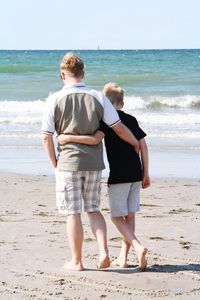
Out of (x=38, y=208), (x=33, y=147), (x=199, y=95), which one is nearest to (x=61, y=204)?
(x=38, y=208)

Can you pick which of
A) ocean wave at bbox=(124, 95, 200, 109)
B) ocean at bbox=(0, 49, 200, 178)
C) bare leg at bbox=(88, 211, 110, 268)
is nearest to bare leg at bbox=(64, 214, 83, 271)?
bare leg at bbox=(88, 211, 110, 268)

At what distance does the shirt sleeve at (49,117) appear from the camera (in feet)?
18.3

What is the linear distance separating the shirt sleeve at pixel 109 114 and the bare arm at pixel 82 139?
0.38ft

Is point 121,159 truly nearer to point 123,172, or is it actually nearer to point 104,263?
point 123,172

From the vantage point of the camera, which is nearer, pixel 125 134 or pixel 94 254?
pixel 125 134

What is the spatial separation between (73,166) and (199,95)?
A: 21479 millimetres

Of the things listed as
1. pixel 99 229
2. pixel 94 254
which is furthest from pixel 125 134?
pixel 94 254

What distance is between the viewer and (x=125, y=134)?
5672 millimetres

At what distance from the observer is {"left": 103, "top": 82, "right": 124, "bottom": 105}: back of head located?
5805 mm

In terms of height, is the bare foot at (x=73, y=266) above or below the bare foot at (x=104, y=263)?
below

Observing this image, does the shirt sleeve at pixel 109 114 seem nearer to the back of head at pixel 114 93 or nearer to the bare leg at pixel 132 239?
the back of head at pixel 114 93

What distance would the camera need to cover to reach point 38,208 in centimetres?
852

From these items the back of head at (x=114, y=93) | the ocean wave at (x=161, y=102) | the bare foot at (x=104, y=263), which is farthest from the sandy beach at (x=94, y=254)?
the ocean wave at (x=161, y=102)

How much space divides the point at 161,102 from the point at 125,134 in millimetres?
19428
